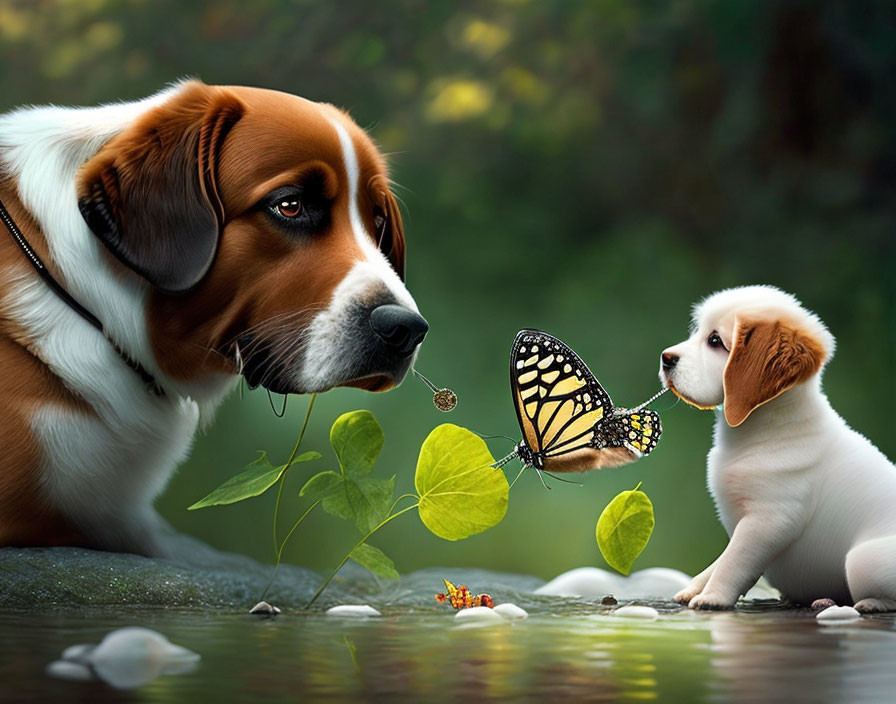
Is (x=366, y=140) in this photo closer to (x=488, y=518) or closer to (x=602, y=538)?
(x=488, y=518)

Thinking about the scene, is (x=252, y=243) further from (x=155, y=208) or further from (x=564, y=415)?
(x=564, y=415)

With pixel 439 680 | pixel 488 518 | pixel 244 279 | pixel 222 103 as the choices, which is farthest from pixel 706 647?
pixel 222 103

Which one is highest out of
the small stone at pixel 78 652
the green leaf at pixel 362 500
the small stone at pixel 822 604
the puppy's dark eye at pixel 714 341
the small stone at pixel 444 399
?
the puppy's dark eye at pixel 714 341

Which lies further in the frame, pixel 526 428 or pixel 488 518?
pixel 526 428

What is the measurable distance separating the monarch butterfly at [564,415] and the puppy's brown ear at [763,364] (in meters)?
0.25

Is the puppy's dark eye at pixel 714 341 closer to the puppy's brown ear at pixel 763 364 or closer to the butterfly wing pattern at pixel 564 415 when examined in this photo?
the puppy's brown ear at pixel 763 364

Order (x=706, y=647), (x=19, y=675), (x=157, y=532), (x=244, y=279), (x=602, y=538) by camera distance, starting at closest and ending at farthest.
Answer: (x=19, y=675)
(x=706, y=647)
(x=244, y=279)
(x=602, y=538)
(x=157, y=532)

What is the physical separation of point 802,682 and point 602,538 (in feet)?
3.44

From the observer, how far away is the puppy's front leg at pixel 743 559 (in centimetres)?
219

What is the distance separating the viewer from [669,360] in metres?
2.37

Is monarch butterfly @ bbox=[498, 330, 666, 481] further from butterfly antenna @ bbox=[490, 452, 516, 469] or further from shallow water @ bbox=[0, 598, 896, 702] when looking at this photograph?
shallow water @ bbox=[0, 598, 896, 702]

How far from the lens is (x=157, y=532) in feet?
8.77

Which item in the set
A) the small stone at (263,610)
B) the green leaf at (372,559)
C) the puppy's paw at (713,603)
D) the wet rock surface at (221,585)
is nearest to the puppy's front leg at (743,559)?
the puppy's paw at (713,603)

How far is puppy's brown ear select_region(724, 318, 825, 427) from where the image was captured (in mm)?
2268
